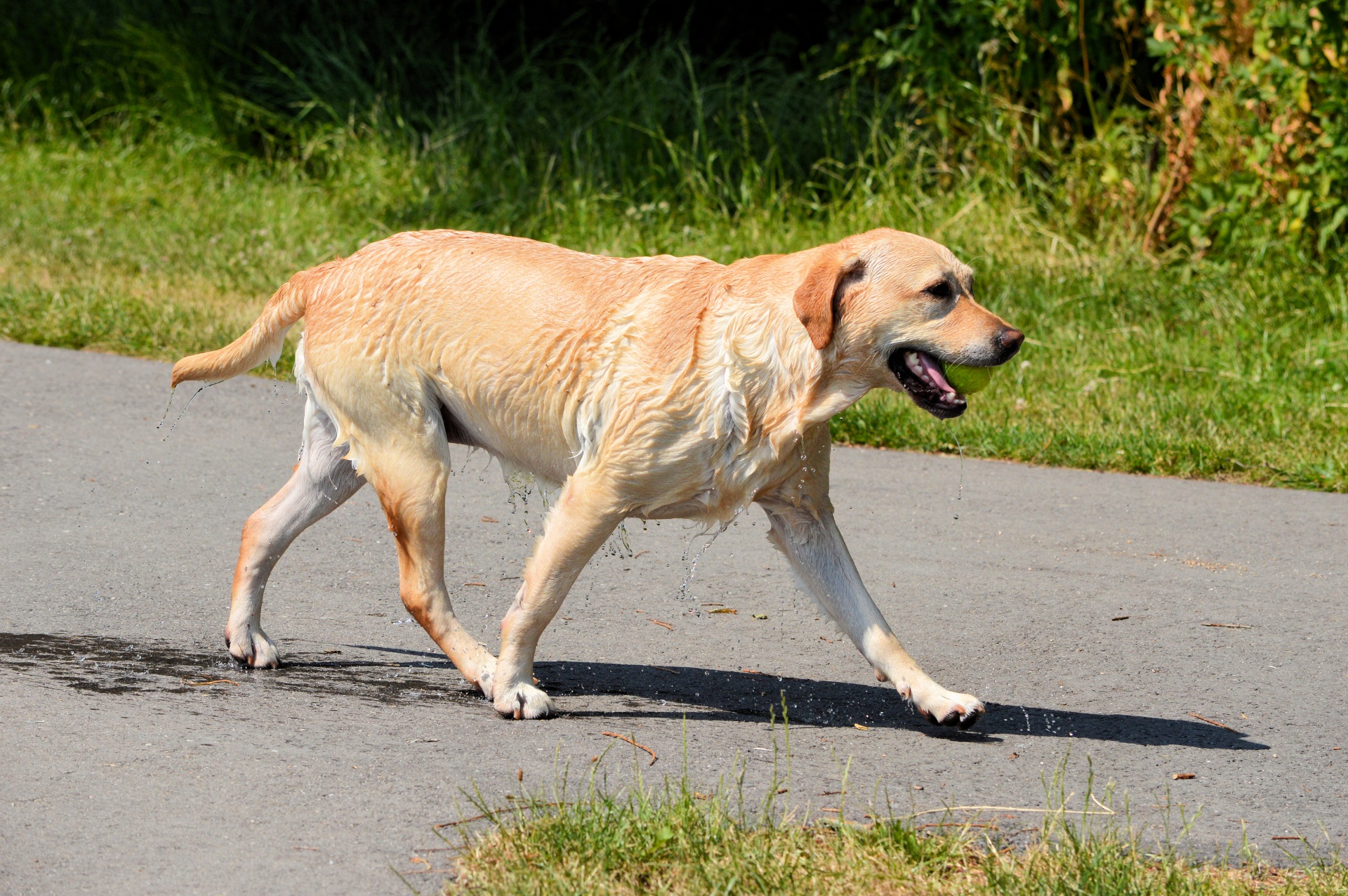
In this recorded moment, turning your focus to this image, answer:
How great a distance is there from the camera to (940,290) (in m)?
4.07

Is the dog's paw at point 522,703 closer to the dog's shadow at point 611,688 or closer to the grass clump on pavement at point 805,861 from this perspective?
the dog's shadow at point 611,688

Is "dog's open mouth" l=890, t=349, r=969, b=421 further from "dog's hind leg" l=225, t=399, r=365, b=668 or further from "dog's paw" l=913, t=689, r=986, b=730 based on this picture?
"dog's hind leg" l=225, t=399, r=365, b=668

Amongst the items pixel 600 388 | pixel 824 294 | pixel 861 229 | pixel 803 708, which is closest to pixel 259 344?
pixel 600 388

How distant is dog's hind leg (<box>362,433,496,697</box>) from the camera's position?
441 centimetres

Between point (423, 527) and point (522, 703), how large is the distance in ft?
1.85

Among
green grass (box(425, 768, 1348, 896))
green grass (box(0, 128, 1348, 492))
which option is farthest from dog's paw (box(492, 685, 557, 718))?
green grass (box(0, 128, 1348, 492))

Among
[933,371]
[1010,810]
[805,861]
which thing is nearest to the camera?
[805,861]

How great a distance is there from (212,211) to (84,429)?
4.88m

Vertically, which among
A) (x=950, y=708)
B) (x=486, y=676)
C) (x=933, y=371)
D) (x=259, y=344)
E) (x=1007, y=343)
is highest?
(x=1007, y=343)

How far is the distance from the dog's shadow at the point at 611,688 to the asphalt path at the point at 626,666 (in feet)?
0.05

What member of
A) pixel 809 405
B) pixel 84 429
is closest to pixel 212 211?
pixel 84 429

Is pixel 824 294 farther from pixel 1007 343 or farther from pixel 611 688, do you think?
pixel 611 688

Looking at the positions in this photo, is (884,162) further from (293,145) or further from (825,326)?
(825,326)

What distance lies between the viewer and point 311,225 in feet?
38.0
